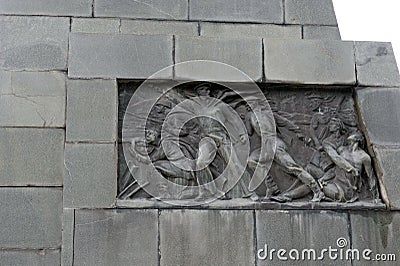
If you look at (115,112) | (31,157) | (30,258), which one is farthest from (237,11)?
(30,258)

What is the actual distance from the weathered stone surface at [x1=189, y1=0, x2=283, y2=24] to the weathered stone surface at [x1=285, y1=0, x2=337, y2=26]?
0.40 ft

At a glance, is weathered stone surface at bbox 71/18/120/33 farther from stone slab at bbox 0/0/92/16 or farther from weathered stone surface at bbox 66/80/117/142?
weathered stone surface at bbox 66/80/117/142

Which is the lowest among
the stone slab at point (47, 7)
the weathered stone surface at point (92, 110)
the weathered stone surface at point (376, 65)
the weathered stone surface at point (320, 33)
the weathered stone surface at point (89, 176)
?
the weathered stone surface at point (89, 176)

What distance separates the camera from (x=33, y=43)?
7.55m

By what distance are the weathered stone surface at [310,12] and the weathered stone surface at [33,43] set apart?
2.69 m

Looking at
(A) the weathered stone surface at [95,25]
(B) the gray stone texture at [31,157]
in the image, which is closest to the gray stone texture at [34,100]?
(B) the gray stone texture at [31,157]

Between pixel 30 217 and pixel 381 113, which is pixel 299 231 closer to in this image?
pixel 381 113

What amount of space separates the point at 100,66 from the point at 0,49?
A: 1265 mm

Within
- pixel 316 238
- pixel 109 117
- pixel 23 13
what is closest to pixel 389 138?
pixel 316 238

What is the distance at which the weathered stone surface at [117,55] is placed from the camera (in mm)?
7172

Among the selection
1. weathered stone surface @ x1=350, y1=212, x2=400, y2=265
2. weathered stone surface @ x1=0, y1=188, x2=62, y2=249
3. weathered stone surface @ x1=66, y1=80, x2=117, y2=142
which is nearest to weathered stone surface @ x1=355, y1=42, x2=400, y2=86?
weathered stone surface @ x1=350, y1=212, x2=400, y2=265

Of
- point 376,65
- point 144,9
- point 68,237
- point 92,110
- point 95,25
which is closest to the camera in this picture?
point 68,237

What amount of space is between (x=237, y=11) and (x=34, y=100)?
264 centimetres

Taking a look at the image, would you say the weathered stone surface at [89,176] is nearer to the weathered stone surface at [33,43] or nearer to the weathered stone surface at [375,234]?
the weathered stone surface at [33,43]
